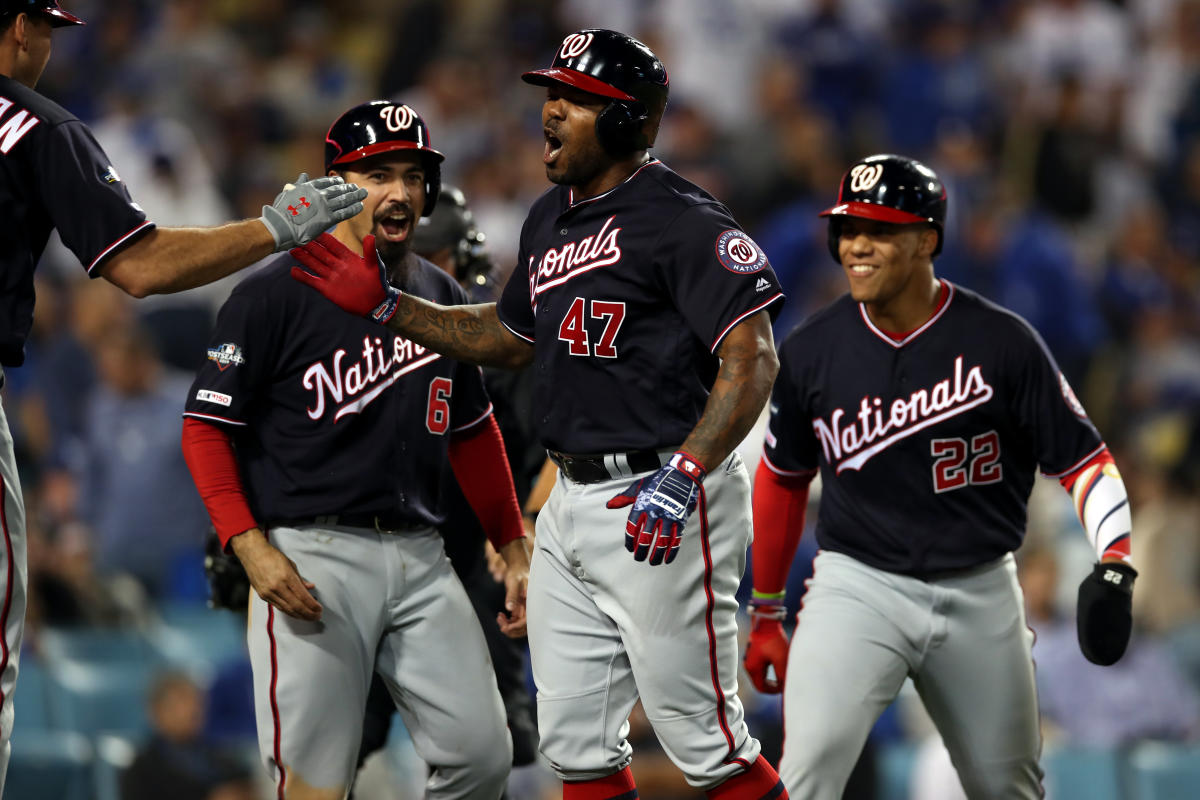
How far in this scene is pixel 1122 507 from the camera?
14.1 ft

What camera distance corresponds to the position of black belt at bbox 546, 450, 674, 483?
3.79 m

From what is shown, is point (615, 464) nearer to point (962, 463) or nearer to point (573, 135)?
point (573, 135)

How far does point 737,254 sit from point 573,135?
0.51m

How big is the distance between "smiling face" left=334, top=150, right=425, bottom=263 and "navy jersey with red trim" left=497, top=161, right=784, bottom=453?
0.53m

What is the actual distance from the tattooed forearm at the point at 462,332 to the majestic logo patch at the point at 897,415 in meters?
0.94

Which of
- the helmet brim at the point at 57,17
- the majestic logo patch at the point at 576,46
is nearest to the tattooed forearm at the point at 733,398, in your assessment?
the majestic logo patch at the point at 576,46

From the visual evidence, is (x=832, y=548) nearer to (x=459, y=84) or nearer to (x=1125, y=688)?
(x=1125, y=688)

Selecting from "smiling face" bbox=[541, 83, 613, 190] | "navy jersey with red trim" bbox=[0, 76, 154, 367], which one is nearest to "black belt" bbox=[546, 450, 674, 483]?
"smiling face" bbox=[541, 83, 613, 190]

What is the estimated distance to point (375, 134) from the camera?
13.8 feet

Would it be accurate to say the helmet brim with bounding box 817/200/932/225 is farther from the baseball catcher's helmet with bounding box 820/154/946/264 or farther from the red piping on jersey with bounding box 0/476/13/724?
the red piping on jersey with bounding box 0/476/13/724

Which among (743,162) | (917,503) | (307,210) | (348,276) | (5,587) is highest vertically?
(743,162)

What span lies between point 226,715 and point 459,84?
544cm

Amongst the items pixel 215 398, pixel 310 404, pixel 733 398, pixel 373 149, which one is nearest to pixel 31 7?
pixel 373 149

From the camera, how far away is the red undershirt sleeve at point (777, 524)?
468 cm
